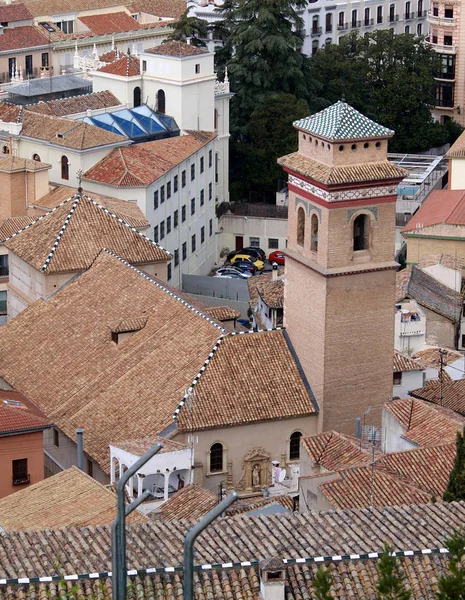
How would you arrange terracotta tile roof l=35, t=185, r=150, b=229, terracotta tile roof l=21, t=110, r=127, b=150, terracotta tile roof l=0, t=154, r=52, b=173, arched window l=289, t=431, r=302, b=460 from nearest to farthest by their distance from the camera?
arched window l=289, t=431, r=302, b=460
terracotta tile roof l=35, t=185, r=150, b=229
terracotta tile roof l=0, t=154, r=52, b=173
terracotta tile roof l=21, t=110, r=127, b=150

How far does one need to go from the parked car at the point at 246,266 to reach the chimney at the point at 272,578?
198 feet

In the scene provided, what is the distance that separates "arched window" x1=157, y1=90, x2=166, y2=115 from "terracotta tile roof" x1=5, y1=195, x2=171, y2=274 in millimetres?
25217

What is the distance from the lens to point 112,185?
87000mm

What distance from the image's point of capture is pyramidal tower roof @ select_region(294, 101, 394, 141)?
59594mm

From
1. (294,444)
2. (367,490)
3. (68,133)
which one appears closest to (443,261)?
(68,133)

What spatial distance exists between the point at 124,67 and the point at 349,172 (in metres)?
44.3

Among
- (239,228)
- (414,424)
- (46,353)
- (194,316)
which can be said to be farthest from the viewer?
(239,228)

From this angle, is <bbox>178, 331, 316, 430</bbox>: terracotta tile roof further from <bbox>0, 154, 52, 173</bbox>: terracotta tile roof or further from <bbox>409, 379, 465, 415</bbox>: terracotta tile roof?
<bbox>0, 154, 52, 173</bbox>: terracotta tile roof

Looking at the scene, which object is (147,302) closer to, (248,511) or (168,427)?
(168,427)

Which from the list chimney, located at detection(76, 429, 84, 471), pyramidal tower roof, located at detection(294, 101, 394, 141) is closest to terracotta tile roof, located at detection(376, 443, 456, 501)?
chimney, located at detection(76, 429, 84, 471)

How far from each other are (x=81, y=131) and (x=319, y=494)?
4257 centimetres

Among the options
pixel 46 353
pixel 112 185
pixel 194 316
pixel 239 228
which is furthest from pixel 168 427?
pixel 239 228

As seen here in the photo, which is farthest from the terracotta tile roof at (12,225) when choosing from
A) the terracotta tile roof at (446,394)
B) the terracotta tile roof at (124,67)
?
the terracotta tile roof at (446,394)

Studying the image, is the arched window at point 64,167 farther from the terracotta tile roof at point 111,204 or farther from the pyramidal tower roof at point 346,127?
the pyramidal tower roof at point 346,127
